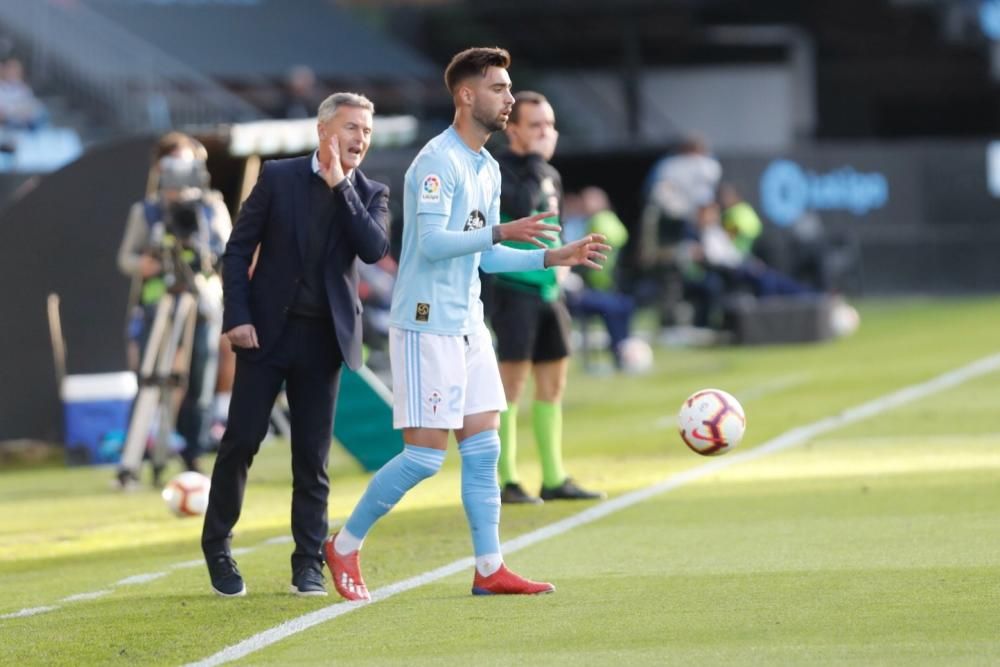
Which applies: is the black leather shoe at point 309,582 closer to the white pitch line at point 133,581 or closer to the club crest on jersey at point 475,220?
the white pitch line at point 133,581

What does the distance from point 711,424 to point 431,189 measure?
2676mm

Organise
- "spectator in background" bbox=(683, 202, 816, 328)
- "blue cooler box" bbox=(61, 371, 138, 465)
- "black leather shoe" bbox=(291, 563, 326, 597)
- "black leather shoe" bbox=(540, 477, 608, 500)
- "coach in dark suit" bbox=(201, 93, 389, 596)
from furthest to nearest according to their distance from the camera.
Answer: "spectator in background" bbox=(683, 202, 816, 328), "blue cooler box" bbox=(61, 371, 138, 465), "black leather shoe" bbox=(540, 477, 608, 500), "black leather shoe" bbox=(291, 563, 326, 597), "coach in dark suit" bbox=(201, 93, 389, 596)

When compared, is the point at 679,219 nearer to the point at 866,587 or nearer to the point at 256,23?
the point at 256,23

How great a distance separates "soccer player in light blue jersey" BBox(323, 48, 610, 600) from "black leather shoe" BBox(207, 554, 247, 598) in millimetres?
479

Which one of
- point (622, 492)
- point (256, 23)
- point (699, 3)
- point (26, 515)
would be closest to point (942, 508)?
point (622, 492)

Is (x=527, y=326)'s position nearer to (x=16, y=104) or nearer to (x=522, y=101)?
(x=522, y=101)

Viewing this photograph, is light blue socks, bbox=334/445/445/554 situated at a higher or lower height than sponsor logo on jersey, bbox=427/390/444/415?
lower

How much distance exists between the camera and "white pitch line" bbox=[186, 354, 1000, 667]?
7820 millimetres

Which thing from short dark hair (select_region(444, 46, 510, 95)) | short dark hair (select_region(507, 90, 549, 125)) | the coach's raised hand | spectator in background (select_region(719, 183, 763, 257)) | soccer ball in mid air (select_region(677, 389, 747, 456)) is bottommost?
soccer ball in mid air (select_region(677, 389, 747, 456))

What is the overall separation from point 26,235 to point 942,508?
7.77m

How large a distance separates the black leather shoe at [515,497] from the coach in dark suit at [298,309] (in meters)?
3.12

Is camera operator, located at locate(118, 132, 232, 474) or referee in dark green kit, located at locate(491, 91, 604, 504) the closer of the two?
referee in dark green kit, located at locate(491, 91, 604, 504)

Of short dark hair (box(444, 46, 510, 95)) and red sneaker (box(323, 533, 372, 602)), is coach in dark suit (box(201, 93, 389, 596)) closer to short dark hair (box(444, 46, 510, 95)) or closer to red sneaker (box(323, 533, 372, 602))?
red sneaker (box(323, 533, 372, 602))

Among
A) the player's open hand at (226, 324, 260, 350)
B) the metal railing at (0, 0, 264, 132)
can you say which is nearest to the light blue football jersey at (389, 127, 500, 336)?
the player's open hand at (226, 324, 260, 350)
